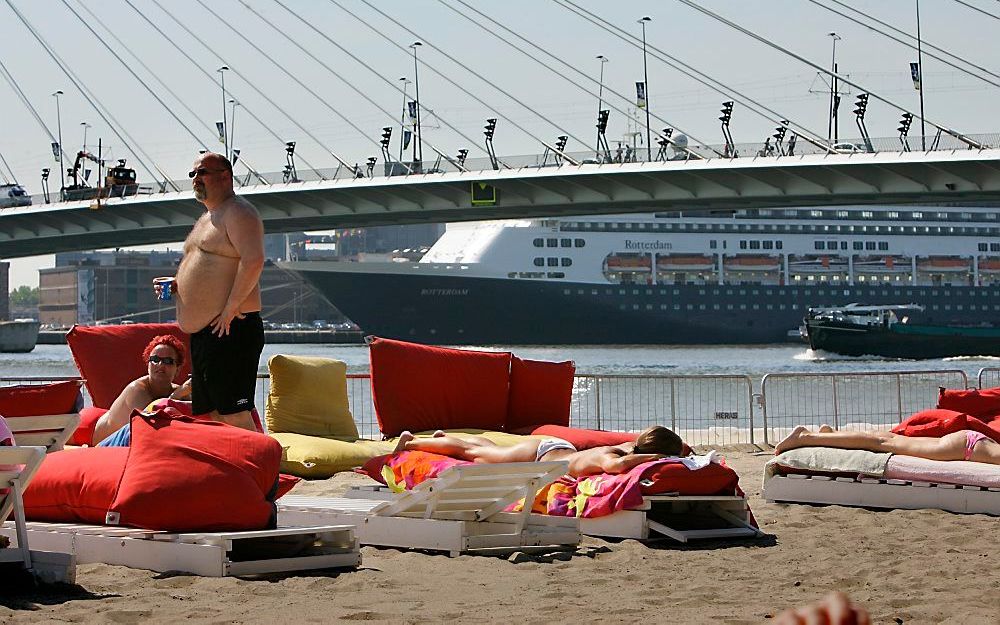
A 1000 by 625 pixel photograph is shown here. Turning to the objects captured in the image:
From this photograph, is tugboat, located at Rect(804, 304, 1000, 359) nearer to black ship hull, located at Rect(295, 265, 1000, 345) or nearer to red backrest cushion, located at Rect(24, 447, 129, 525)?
black ship hull, located at Rect(295, 265, 1000, 345)

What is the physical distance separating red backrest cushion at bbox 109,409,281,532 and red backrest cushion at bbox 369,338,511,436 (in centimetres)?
268

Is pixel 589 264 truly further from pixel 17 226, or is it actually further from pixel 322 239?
pixel 322 239

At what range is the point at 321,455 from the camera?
7.48 meters

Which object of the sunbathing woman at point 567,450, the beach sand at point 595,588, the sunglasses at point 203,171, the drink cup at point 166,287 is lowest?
the beach sand at point 595,588

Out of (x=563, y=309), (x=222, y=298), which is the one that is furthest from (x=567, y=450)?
(x=563, y=309)

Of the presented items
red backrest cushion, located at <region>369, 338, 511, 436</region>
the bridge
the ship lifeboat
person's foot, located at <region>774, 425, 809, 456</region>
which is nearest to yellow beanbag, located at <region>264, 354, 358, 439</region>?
red backrest cushion, located at <region>369, 338, 511, 436</region>

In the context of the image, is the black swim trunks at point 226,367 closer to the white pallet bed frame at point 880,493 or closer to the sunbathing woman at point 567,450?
the sunbathing woman at point 567,450

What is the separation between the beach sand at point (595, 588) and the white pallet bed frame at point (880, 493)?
2.45 feet

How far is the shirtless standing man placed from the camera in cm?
516

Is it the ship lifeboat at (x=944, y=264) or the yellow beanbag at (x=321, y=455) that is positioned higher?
the ship lifeboat at (x=944, y=264)

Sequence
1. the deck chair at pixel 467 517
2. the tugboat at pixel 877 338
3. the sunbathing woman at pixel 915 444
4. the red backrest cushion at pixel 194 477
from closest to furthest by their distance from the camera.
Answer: the red backrest cushion at pixel 194 477
the deck chair at pixel 467 517
the sunbathing woman at pixel 915 444
the tugboat at pixel 877 338

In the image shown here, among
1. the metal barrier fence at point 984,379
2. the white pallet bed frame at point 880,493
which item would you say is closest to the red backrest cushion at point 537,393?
Answer: the white pallet bed frame at point 880,493

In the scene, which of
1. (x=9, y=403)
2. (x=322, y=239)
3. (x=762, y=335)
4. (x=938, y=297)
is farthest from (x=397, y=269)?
(x=322, y=239)

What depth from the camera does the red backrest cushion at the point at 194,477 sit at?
4.30 meters
